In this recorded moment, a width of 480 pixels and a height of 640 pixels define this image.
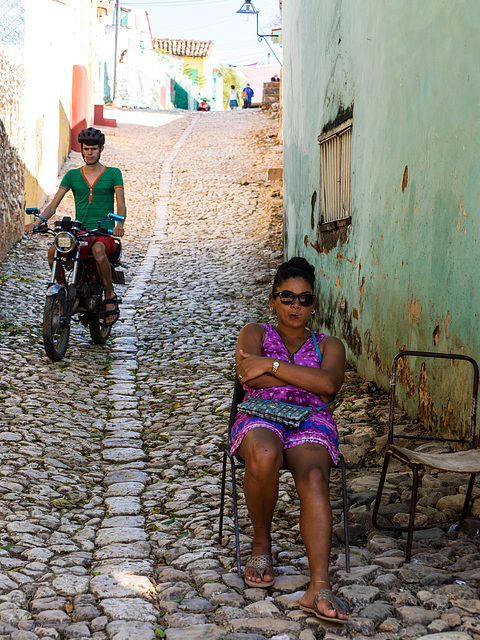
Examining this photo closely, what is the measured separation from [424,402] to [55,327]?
3270 millimetres

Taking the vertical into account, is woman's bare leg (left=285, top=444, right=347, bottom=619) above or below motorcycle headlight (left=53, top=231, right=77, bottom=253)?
below

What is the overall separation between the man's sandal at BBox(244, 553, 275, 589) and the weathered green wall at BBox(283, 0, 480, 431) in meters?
1.69

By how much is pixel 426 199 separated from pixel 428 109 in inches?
22.2

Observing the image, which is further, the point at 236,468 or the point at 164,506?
the point at 164,506

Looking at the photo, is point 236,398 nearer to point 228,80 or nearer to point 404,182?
point 404,182

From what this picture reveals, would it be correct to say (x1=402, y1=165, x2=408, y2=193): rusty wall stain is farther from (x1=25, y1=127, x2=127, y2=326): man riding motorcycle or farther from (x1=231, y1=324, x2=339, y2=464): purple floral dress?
(x1=25, y1=127, x2=127, y2=326): man riding motorcycle

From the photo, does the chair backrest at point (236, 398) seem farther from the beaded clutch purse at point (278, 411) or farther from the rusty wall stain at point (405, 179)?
the rusty wall stain at point (405, 179)

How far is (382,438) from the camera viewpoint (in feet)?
17.1

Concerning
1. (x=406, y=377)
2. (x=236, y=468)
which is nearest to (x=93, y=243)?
(x=406, y=377)

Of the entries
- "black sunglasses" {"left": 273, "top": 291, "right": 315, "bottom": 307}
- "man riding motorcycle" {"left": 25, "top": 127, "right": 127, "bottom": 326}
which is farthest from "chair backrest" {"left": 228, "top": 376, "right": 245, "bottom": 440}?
"man riding motorcycle" {"left": 25, "top": 127, "right": 127, "bottom": 326}

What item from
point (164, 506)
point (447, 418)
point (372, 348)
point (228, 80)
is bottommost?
point (164, 506)

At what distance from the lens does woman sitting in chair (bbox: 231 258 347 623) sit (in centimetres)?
303

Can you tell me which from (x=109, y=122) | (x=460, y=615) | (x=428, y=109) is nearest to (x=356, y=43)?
(x=428, y=109)

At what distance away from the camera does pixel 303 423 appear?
3506mm
